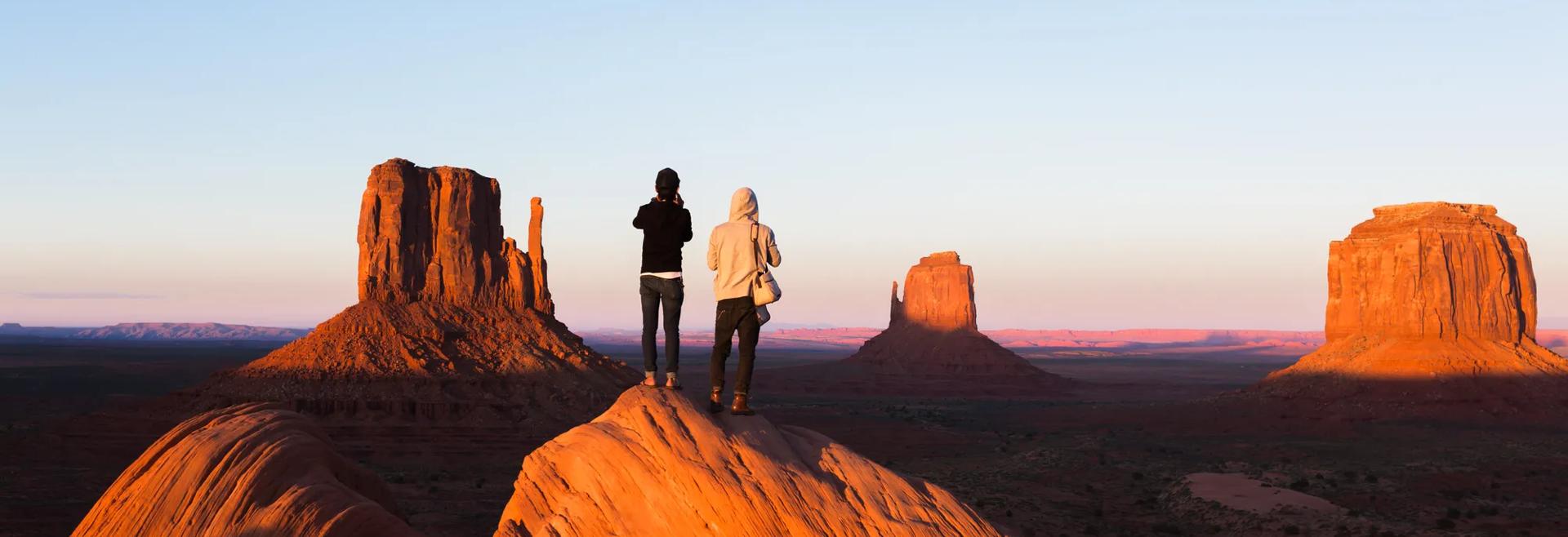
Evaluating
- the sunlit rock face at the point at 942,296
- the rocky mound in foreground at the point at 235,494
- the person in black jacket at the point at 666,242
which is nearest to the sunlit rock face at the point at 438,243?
the rocky mound in foreground at the point at 235,494

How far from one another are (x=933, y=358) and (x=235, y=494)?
116 m

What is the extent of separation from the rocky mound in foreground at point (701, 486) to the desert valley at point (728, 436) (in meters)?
0.03

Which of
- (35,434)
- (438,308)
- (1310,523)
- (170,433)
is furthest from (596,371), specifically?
(170,433)

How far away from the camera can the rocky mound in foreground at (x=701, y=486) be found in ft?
29.1

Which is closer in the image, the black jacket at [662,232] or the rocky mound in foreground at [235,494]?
the rocky mound in foreground at [235,494]

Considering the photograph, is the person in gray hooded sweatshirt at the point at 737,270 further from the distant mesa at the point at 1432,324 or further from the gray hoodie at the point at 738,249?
the distant mesa at the point at 1432,324

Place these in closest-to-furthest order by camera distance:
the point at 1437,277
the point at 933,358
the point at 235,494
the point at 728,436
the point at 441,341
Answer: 1. the point at 728,436
2. the point at 235,494
3. the point at 441,341
4. the point at 1437,277
5. the point at 933,358

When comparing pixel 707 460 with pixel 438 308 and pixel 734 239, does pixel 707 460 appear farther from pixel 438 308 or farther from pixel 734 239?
pixel 438 308

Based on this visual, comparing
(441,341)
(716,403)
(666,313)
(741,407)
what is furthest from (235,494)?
(441,341)

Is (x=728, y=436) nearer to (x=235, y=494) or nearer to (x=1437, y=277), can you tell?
(x=235, y=494)

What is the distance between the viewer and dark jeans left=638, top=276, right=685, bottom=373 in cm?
1018

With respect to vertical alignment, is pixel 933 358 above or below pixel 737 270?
below

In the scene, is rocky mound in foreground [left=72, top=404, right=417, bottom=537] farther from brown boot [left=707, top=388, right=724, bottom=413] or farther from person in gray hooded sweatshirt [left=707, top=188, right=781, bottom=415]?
person in gray hooded sweatshirt [left=707, top=188, right=781, bottom=415]

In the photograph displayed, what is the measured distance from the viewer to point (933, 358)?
12394cm
